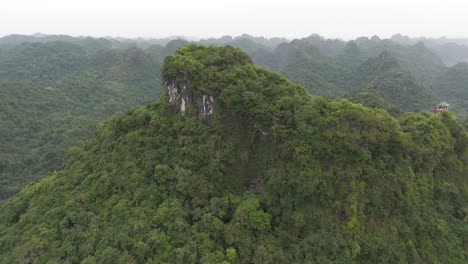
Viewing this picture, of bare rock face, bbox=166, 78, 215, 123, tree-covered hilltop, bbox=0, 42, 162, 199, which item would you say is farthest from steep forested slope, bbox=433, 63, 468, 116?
tree-covered hilltop, bbox=0, 42, 162, 199

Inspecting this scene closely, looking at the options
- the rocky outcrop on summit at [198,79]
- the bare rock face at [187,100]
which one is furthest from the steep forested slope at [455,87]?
the bare rock face at [187,100]

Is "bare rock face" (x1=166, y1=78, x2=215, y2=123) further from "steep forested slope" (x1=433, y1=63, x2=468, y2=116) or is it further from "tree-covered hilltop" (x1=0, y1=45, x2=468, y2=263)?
"steep forested slope" (x1=433, y1=63, x2=468, y2=116)

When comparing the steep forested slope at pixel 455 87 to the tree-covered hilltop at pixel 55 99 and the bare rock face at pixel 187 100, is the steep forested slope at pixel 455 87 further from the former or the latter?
the tree-covered hilltop at pixel 55 99

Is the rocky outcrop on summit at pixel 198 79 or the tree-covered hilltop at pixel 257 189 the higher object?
the rocky outcrop on summit at pixel 198 79

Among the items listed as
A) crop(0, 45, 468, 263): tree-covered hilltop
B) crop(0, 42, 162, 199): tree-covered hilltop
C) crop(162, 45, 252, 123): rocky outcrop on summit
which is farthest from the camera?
crop(0, 42, 162, 199): tree-covered hilltop

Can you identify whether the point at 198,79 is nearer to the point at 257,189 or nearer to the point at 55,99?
the point at 257,189

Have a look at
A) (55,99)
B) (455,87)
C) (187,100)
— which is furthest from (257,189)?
(455,87)
